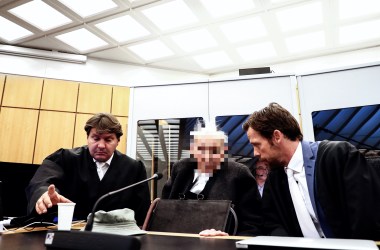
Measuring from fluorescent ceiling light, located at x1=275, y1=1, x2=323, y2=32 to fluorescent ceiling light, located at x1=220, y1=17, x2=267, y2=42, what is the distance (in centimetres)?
27

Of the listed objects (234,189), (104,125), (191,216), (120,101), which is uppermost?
(120,101)

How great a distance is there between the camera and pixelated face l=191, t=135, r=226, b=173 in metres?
1.56

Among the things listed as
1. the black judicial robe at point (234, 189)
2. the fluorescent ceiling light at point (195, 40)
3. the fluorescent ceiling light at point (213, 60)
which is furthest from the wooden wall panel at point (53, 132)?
the black judicial robe at point (234, 189)

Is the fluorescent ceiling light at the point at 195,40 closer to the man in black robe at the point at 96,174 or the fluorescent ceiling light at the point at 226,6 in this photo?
the fluorescent ceiling light at the point at 226,6

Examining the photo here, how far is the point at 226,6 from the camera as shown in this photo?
363 centimetres

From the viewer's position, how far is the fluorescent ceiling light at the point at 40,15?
3.76m

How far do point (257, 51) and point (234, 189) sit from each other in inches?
142

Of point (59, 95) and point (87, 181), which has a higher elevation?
point (59, 95)

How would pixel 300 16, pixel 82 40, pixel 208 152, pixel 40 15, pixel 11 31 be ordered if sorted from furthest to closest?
1. pixel 82 40
2. pixel 11 31
3. pixel 40 15
4. pixel 300 16
5. pixel 208 152

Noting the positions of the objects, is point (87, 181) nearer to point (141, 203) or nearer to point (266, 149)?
point (141, 203)

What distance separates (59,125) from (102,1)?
186cm

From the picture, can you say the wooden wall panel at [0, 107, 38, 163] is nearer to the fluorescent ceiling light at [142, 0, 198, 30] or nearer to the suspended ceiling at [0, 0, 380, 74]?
the suspended ceiling at [0, 0, 380, 74]

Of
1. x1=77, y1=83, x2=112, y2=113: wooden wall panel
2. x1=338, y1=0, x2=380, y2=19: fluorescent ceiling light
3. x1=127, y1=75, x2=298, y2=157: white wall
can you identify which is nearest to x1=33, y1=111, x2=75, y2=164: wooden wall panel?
x1=77, y1=83, x2=112, y2=113: wooden wall panel

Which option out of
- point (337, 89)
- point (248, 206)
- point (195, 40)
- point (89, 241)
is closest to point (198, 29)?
point (195, 40)
